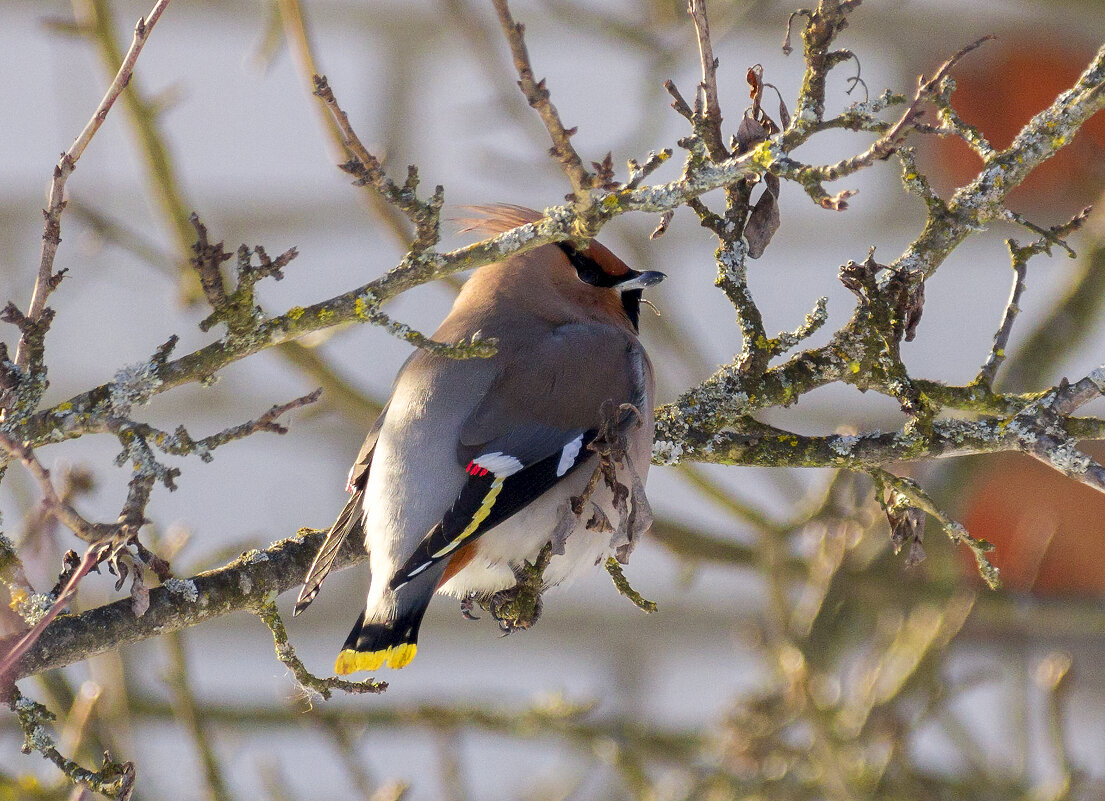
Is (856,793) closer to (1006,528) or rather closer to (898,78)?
(1006,528)

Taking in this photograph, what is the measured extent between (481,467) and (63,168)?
118cm

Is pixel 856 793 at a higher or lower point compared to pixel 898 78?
lower

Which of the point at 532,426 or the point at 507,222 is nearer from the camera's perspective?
the point at 532,426

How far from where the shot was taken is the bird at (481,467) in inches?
107

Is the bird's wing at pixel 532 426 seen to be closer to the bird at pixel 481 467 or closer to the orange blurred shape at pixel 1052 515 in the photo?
the bird at pixel 481 467

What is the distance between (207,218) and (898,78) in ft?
10.7

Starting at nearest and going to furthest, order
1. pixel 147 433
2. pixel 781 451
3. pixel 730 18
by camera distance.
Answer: pixel 147 433 < pixel 781 451 < pixel 730 18

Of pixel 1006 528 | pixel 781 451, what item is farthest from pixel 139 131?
pixel 1006 528

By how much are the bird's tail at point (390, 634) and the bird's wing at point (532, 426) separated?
5.8 inches

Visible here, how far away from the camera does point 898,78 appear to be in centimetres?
594

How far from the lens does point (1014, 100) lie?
5.75 m

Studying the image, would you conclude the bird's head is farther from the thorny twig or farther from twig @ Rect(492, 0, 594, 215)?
twig @ Rect(492, 0, 594, 215)

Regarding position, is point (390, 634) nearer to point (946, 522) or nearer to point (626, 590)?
point (626, 590)

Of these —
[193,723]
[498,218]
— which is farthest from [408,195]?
[193,723]
